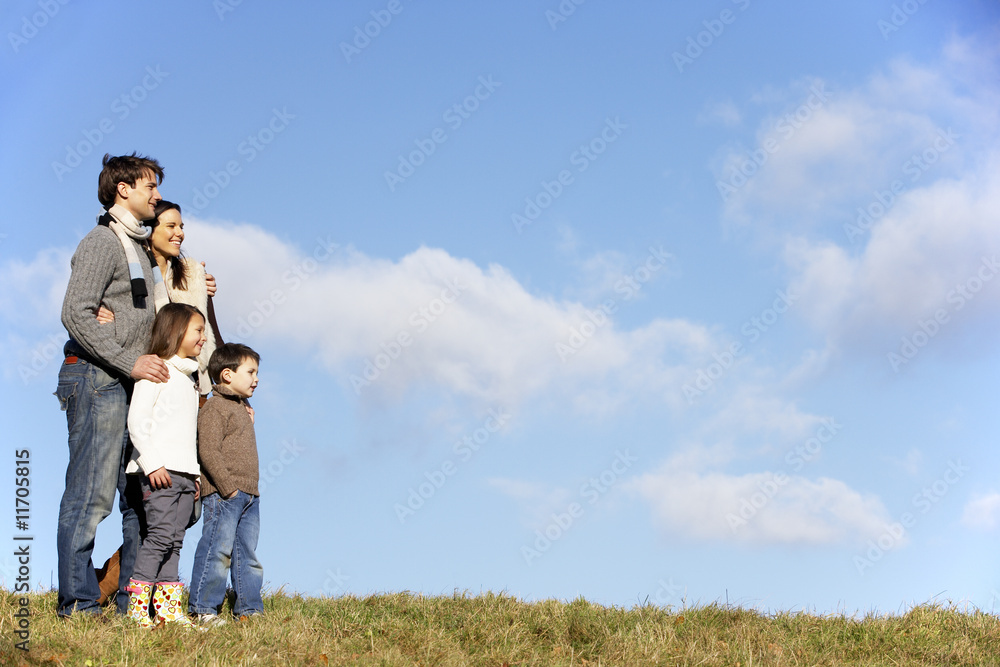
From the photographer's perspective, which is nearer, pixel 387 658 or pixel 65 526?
pixel 387 658

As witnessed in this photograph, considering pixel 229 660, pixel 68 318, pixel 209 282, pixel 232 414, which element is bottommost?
pixel 229 660

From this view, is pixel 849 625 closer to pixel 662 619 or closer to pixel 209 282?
pixel 662 619

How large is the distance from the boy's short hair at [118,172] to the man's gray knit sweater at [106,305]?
0.34 m

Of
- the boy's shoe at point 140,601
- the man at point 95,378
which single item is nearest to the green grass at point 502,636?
the boy's shoe at point 140,601

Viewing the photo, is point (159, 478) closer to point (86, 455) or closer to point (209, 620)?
point (86, 455)

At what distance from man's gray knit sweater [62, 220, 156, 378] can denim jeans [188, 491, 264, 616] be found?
1.26 meters

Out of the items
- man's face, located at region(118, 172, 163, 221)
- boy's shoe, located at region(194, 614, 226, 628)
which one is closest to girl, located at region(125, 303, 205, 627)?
boy's shoe, located at region(194, 614, 226, 628)

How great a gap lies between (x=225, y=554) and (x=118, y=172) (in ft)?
10.1

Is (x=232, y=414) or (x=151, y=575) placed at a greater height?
(x=232, y=414)

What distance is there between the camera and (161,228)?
700 centimetres

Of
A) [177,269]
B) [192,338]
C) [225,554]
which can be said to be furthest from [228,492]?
Answer: [177,269]

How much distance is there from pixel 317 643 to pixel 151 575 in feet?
4.39

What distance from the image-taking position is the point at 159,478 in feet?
20.4

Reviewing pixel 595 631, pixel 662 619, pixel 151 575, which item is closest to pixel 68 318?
pixel 151 575
